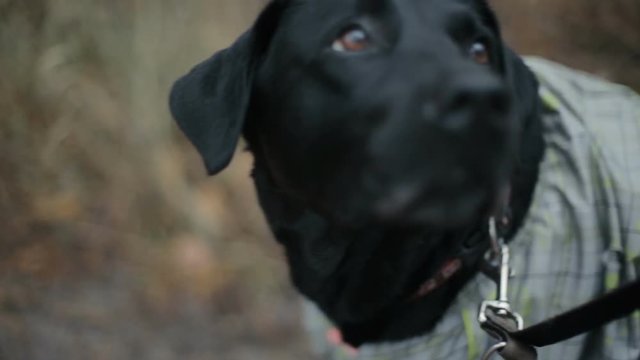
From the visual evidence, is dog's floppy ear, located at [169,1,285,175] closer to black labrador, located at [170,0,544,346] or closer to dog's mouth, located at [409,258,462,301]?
black labrador, located at [170,0,544,346]

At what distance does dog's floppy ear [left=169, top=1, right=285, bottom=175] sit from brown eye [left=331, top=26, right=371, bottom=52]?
21 centimetres

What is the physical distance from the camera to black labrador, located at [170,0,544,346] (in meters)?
1.47

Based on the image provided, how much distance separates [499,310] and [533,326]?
0.43 ft

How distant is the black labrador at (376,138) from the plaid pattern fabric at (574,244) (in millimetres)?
34

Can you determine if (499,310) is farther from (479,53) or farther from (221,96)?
(221,96)

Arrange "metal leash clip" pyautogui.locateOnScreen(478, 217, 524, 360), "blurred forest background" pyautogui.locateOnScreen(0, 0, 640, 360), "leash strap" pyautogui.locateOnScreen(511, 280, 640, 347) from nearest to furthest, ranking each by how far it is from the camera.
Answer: "leash strap" pyautogui.locateOnScreen(511, 280, 640, 347) < "metal leash clip" pyautogui.locateOnScreen(478, 217, 524, 360) < "blurred forest background" pyautogui.locateOnScreen(0, 0, 640, 360)

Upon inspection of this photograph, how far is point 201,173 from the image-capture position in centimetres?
341

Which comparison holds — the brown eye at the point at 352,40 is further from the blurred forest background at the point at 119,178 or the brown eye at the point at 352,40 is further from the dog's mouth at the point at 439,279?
the blurred forest background at the point at 119,178

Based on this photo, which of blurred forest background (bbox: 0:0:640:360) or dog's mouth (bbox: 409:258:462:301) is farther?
blurred forest background (bbox: 0:0:640:360)

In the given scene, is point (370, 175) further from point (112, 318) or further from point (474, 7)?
point (112, 318)

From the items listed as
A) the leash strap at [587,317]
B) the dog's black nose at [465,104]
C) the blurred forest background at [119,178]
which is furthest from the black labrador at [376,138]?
the blurred forest background at [119,178]

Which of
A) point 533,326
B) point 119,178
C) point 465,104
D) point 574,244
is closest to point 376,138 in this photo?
point 465,104

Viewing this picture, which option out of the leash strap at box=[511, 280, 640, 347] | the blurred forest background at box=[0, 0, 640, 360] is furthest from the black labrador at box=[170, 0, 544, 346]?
the blurred forest background at box=[0, 0, 640, 360]

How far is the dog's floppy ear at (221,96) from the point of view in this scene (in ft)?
5.95
